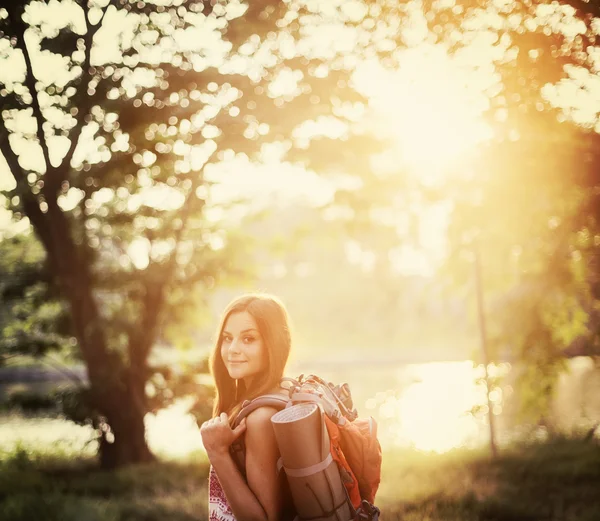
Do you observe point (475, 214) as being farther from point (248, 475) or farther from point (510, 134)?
point (248, 475)

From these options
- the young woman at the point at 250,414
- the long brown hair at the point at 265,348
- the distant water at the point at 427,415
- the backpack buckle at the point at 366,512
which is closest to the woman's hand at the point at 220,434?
the young woman at the point at 250,414

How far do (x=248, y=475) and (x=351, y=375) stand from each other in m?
26.2

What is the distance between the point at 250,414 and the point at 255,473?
192 millimetres

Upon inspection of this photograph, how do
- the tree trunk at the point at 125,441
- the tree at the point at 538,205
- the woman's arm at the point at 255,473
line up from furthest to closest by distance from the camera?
the tree trunk at the point at 125,441, the tree at the point at 538,205, the woman's arm at the point at 255,473

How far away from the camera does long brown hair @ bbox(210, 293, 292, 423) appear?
2.38m

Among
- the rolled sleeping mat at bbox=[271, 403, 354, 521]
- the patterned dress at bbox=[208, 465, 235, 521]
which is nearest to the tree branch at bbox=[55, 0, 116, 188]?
the patterned dress at bbox=[208, 465, 235, 521]

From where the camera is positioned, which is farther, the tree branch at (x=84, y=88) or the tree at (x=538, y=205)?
the tree branch at (x=84, y=88)

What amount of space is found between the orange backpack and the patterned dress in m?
0.21

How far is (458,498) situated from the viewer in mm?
6629

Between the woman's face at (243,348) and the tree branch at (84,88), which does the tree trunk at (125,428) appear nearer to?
the tree branch at (84,88)

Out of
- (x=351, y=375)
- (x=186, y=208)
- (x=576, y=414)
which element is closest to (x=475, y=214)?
(x=186, y=208)

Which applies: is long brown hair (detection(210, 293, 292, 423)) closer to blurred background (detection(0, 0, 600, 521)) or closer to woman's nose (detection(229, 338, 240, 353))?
woman's nose (detection(229, 338, 240, 353))

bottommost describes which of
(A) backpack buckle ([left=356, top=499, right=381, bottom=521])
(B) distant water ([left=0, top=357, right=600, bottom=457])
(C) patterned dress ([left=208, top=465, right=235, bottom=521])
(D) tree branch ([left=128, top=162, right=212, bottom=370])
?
(B) distant water ([left=0, top=357, right=600, bottom=457])

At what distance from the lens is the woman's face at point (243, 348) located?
240 cm
